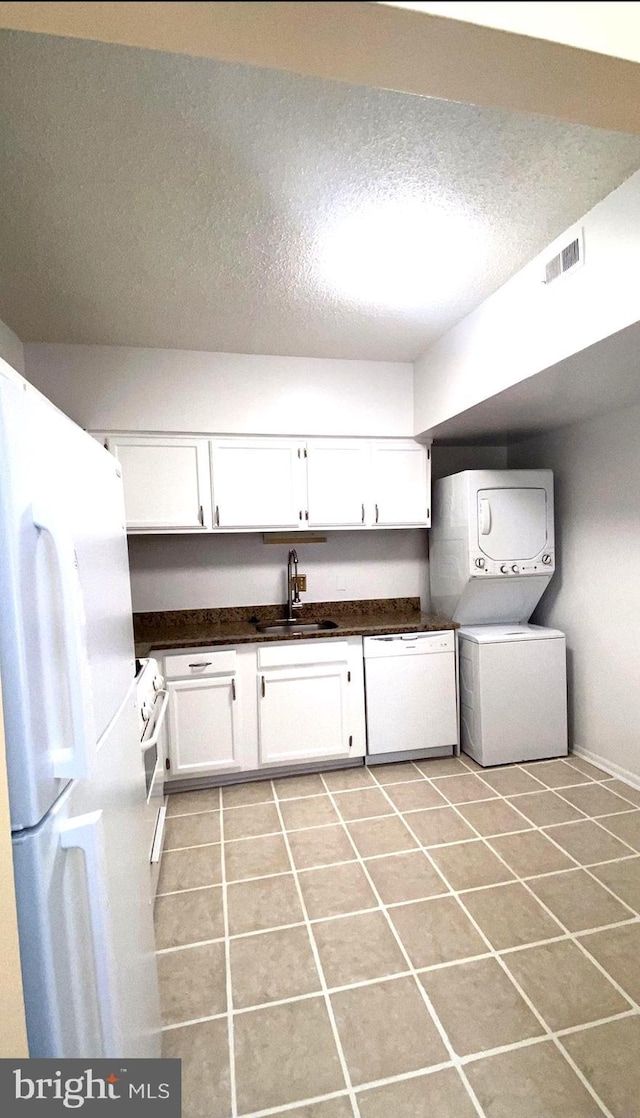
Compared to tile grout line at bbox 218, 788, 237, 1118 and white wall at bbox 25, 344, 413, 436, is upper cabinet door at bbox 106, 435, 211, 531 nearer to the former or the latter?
white wall at bbox 25, 344, 413, 436

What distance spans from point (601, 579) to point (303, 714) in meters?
1.89

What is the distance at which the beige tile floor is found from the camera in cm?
124

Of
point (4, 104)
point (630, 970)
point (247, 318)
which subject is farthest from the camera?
point (247, 318)

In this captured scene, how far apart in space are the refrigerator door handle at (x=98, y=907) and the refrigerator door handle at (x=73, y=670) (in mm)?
87

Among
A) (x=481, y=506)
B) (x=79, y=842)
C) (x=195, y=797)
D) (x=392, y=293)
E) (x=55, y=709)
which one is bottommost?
(x=195, y=797)

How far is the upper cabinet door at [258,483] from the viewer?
288cm

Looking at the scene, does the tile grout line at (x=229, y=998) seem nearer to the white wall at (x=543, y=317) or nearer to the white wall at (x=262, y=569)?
the white wall at (x=262, y=569)

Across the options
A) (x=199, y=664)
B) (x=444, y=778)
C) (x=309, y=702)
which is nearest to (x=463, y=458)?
(x=309, y=702)

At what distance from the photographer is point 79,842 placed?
77cm

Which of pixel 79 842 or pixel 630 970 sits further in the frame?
pixel 630 970

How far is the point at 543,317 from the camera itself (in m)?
1.88

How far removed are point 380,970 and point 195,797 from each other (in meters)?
1.44

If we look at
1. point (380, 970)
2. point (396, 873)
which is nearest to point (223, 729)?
point (396, 873)

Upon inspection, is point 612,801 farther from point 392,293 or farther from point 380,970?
point 392,293
